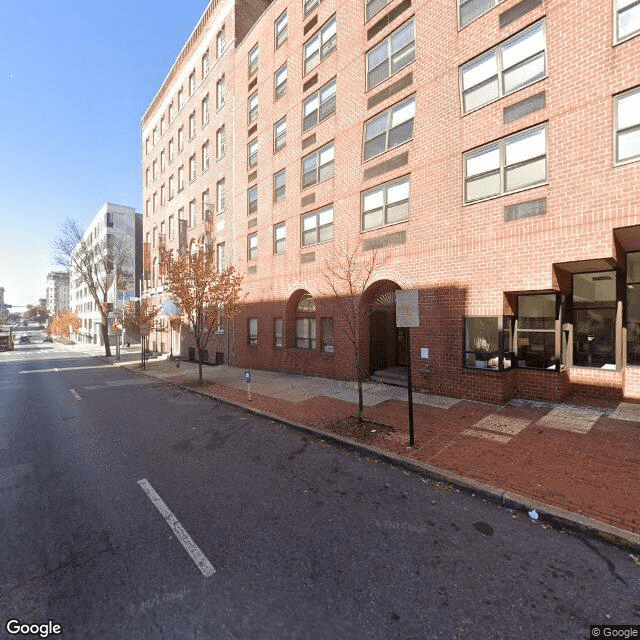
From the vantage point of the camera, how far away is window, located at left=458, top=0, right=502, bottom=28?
9944 mm

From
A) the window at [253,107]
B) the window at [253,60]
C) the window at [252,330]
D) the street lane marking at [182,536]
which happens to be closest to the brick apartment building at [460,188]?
the window at [252,330]

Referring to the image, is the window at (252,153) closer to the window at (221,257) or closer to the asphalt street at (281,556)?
the window at (221,257)

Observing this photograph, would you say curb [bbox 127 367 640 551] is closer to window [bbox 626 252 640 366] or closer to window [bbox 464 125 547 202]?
window [bbox 626 252 640 366]

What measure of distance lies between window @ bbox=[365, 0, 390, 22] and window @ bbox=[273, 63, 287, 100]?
5447 mm

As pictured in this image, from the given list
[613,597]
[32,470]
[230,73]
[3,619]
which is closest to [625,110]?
[613,597]

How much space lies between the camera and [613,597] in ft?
10.1

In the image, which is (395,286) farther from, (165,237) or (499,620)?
(165,237)

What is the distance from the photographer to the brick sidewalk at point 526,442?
4719 millimetres

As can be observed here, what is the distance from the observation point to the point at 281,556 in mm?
3656

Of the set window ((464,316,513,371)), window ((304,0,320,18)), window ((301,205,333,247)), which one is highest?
window ((304,0,320,18))

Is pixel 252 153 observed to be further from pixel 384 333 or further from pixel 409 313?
pixel 409 313

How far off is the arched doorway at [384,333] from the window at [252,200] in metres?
9.96

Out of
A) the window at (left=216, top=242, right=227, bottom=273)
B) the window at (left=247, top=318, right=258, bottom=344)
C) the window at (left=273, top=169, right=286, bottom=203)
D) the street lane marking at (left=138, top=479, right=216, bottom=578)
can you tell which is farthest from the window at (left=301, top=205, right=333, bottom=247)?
the street lane marking at (left=138, top=479, right=216, bottom=578)

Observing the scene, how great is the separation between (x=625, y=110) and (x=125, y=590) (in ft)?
42.3
